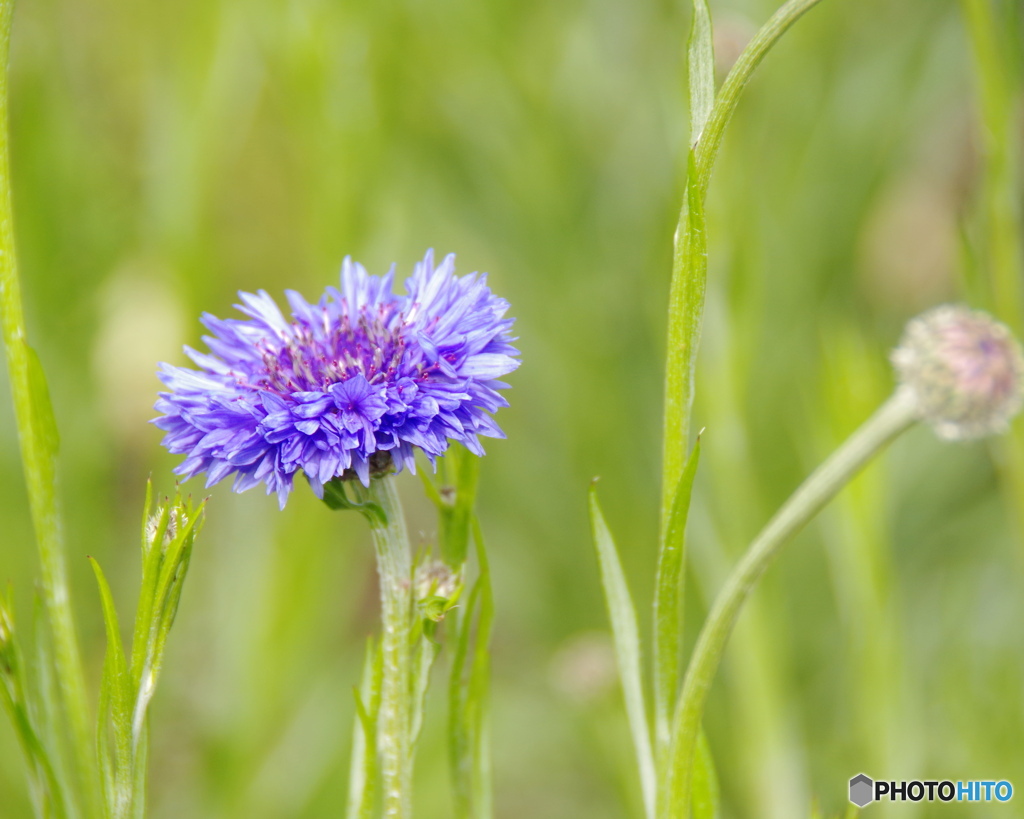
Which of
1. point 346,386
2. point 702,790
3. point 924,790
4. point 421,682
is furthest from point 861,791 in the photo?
point 346,386

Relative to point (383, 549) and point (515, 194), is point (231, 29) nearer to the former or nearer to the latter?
point (515, 194)

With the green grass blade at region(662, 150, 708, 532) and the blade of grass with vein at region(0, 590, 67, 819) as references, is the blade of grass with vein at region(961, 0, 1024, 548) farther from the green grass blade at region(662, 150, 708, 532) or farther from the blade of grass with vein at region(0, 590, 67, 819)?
the blade of grass with vein at region(0, 590, 67, 819)

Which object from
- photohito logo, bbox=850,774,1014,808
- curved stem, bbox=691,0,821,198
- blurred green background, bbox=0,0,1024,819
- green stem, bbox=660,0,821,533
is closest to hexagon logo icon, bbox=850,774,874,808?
photohito logo, bbox=850,774,1014,808

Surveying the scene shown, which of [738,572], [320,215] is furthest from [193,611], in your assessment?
[738,572]

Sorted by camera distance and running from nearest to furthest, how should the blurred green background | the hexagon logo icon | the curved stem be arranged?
the curved stem
the hexagon logo icon
the blurred green background

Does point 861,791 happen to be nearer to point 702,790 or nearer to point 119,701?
point 702,790

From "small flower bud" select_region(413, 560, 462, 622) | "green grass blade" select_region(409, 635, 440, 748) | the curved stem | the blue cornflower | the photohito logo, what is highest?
the curved stem

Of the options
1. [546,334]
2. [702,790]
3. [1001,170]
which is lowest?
[702,790]
